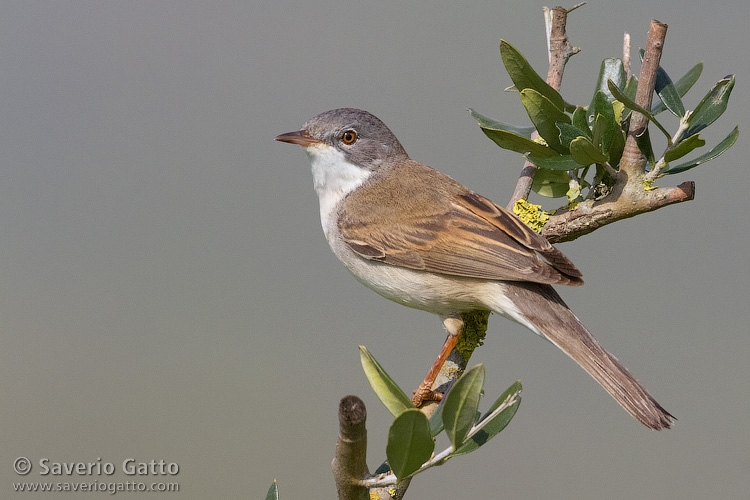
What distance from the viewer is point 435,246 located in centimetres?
358

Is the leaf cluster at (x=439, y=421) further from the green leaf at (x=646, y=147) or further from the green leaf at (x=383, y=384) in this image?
the green leaf at (x=646, y=147)

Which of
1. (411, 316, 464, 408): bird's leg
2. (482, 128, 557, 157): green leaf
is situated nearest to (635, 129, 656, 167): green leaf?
(482, 128, 557, 157): green leaf

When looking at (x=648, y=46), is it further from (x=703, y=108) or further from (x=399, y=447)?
(x=399, y=447)

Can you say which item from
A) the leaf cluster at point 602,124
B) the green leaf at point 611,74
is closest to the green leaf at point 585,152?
the leaf cluster at point 602,124

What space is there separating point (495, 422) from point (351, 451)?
53 cm

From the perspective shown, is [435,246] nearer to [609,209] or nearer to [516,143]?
[516,143]

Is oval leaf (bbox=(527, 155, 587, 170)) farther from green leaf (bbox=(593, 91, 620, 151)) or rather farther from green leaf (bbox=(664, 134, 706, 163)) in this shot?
green leaf (bbox=(664, 134, 706, 163))

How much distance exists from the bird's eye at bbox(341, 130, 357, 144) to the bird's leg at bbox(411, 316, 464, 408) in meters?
1.21

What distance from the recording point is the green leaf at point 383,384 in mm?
2192

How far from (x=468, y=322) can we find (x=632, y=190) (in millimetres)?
1080

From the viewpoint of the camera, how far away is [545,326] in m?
3.22

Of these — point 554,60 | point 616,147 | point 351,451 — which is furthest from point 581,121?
point 351,451

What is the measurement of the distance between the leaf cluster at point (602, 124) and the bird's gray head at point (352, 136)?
80 cm

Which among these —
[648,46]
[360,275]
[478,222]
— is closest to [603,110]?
[648,46]
